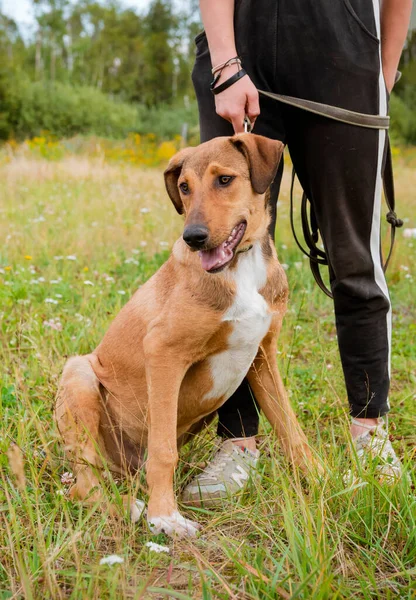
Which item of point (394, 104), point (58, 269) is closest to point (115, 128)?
point (394, 104)

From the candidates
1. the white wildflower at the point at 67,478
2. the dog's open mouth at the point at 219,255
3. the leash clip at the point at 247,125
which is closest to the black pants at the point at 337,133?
the leash clip at the point at 247,125

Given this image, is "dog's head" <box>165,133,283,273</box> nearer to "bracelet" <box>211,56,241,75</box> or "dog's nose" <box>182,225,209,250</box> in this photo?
"dog's nose" <box>182,225,209,250</box>

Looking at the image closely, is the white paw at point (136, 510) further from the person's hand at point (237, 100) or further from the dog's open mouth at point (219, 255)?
the person's hand at point (237, 100)

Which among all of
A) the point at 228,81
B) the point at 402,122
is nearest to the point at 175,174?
the point at 228,81

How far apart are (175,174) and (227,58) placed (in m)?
0.54

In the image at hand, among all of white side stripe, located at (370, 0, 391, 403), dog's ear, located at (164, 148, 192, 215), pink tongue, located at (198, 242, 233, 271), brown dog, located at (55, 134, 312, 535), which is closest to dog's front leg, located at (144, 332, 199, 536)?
brown dog, located at (55, 134, 312, 535)

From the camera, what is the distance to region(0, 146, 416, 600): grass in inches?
69.0

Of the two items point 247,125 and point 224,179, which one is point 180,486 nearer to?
point 224,179

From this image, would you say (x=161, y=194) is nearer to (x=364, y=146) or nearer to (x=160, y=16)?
(x=364, y=146)

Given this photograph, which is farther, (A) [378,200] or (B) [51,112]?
(B) [51,112]

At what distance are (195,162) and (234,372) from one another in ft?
2.97

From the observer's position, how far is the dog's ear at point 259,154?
2471 mm

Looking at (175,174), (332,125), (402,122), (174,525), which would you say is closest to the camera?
(174,525)

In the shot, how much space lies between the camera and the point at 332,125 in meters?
2.60
